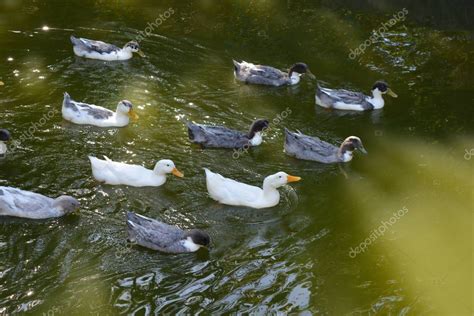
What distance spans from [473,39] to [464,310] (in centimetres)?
1141

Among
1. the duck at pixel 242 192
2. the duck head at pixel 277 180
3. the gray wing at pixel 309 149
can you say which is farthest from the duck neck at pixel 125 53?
the duck head at pixel 277 180

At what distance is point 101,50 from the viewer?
16891 mm

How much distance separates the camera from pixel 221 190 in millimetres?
11477

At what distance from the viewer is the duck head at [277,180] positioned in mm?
11578

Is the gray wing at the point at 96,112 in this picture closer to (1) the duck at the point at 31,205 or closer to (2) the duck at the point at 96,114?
(2) the duck at the point at 96,114

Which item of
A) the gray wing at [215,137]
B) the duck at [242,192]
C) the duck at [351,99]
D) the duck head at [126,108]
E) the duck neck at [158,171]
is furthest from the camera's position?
the duck at [351,99]

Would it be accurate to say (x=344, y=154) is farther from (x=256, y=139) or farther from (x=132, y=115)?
(x=132, y=115)

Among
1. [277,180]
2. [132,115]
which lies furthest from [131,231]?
[132,115]

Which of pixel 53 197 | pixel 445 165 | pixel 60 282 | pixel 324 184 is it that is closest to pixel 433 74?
pixel 445 165

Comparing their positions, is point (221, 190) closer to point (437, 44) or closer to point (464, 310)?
point (464, 310)

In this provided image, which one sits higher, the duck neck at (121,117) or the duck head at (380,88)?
the duck head at (380,88)

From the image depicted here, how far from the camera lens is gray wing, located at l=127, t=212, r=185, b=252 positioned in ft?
33.4

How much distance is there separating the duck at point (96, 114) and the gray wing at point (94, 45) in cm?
306

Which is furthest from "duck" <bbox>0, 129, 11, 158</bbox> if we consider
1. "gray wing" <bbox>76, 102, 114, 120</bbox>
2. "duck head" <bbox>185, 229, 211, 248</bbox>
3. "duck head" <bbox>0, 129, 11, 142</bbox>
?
"duck head" <bbox>185, 229, 211, 248</bbox>
